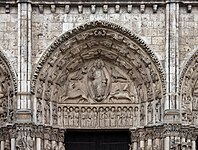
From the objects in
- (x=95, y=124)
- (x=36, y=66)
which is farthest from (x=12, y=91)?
(x=95, y=124)

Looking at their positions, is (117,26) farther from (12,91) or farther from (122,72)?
(12,91)

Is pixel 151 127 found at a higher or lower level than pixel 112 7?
lower

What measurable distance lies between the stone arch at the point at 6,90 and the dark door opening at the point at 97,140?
1.66m

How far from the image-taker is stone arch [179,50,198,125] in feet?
73.5

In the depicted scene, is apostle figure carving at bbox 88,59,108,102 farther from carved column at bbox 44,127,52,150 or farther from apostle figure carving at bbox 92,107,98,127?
carved column at bbox 44,127,52,150

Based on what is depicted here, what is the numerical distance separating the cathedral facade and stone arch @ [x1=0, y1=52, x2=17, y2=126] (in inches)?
0.9

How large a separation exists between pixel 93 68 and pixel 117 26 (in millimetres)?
1306

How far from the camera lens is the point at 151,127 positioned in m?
22.5

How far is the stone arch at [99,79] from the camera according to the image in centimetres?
2250

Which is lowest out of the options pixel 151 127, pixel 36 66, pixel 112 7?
pixel 151 127

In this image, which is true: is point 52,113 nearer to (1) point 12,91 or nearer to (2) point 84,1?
(1) point 12,91

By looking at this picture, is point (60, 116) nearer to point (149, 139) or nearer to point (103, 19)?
point (149, 139)

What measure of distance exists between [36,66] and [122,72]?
2.20 metres

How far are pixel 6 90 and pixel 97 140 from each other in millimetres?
2605
